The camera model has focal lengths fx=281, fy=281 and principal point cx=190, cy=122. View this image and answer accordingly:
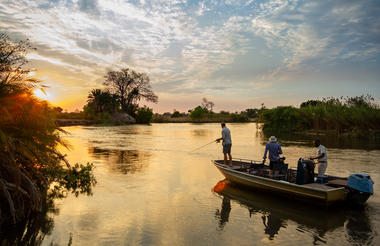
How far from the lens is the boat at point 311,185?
338 inches

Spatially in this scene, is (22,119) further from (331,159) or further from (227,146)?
(331,159)

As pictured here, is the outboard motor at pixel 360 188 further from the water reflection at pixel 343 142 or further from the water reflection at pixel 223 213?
the water reflection at pixel 343 142

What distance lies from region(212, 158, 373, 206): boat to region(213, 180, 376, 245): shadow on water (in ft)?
1.07

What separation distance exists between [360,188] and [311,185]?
141 cm

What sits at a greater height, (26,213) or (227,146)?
(227,146)

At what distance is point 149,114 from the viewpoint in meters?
82.8

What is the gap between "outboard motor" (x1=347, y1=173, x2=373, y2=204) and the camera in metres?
8.50

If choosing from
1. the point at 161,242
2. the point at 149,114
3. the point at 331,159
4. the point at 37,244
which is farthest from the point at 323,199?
the point at 149,114

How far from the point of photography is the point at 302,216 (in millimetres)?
8516

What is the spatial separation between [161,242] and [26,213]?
4055 millimetres

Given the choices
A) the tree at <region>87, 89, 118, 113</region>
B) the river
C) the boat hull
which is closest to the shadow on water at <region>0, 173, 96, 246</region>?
the river

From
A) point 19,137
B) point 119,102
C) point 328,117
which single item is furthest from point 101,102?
point 19,137

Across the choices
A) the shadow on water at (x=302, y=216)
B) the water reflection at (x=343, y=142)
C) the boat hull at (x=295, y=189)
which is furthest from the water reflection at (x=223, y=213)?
the water reflection at (x=343, y=142)

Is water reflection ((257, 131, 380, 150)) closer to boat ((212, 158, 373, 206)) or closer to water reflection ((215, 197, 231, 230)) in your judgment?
boat ((212, 158, 373, 206))
